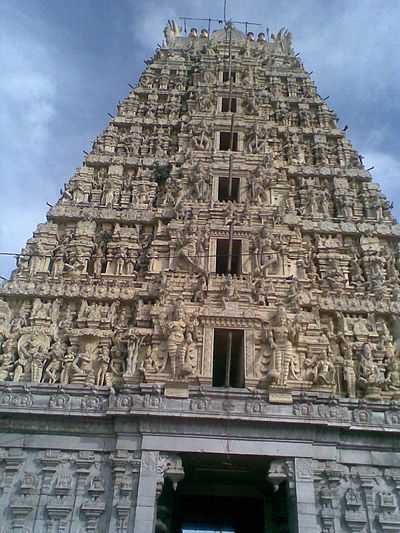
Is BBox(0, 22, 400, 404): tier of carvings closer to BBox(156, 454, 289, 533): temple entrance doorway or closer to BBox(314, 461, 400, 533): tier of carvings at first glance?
BBox(314, 461, 400, 533): tier of carvings

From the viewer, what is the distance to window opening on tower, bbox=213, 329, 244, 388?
15.2 metres

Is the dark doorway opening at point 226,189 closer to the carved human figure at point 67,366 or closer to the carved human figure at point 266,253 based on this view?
the carved human figure at point 266,253

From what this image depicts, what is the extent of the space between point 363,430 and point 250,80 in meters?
17.5

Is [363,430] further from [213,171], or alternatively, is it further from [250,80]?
[250,80]

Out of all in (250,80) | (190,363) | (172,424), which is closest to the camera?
(172,424)

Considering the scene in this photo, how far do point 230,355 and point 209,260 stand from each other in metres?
3.27

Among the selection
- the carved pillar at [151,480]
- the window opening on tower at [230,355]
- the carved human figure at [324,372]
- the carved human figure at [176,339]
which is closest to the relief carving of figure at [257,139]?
the window opening on tower at [230,355]

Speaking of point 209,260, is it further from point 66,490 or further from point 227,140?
point 66,490

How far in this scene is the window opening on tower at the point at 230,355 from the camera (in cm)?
1516

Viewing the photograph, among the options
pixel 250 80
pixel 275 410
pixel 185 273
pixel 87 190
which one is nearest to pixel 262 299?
pixel 185 273

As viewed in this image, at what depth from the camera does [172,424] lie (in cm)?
1309

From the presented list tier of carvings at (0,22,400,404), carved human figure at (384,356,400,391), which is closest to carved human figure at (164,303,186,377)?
tier of carvings at (0,22,400,404)

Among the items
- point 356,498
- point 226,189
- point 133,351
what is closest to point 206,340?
point 133,351

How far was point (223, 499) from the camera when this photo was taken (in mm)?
16781
